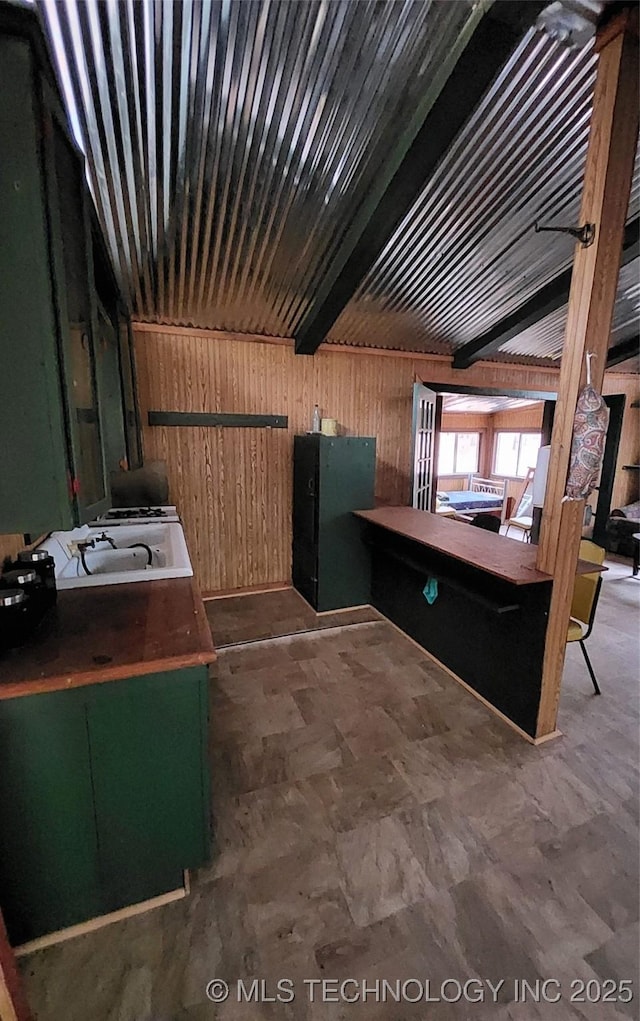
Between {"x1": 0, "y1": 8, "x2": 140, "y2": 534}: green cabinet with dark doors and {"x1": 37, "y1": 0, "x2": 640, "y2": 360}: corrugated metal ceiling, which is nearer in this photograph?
{"x1": 0, "y1": 8, "x2": 140, "y2": 534}: green cabinet with dark doors

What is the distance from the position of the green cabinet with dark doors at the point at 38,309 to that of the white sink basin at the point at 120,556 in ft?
2.39

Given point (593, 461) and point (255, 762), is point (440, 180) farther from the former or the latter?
point (255, 762)

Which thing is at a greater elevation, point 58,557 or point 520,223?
point 520,223

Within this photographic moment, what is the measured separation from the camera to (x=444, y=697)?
2648 mm

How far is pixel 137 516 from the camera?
2984mm

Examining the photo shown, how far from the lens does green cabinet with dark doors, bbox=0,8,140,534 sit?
924 mm

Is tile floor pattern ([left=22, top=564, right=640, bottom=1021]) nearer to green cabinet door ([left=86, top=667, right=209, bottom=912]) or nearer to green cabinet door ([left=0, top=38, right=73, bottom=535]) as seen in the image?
green cabinet door ([left=86, top=667, right=209, bottom=912])

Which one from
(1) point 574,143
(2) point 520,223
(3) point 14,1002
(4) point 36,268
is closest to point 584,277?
(1) point 574,143

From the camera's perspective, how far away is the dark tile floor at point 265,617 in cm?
343

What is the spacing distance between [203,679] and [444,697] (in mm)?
1834

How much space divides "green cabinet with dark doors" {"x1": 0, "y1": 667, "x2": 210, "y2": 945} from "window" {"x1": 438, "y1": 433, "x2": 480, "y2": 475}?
28.6 ft

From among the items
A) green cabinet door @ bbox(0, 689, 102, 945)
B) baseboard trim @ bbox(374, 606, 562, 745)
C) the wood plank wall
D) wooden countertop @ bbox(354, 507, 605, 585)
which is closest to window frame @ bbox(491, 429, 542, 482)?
the wood plank wall

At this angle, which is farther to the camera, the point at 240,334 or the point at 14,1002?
the point at 240,334

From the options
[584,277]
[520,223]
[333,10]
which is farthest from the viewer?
[520,223]
